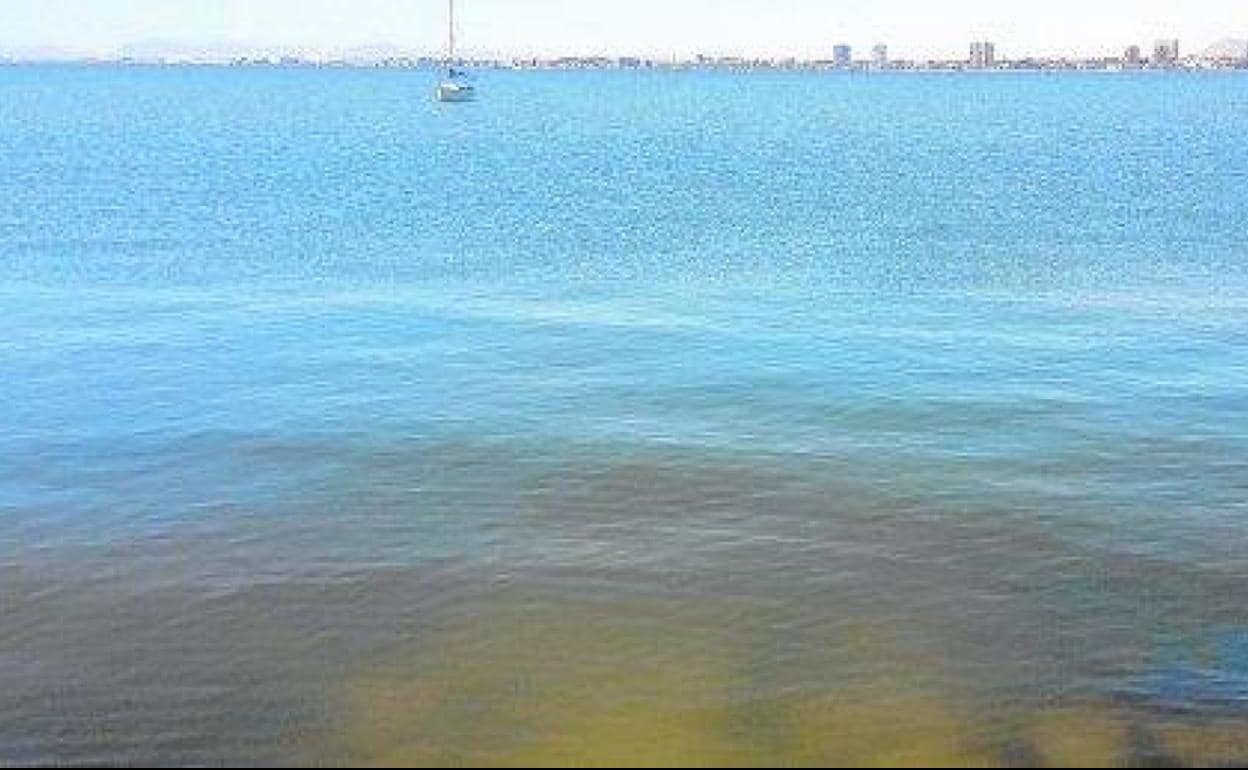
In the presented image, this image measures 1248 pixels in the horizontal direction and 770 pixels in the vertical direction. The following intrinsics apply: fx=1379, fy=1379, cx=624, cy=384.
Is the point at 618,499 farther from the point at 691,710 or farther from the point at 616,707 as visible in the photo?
the point at 691,710

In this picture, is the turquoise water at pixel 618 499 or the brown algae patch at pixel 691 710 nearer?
the brown algae patch at pixel 691 710

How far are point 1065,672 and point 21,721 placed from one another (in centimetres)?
1729

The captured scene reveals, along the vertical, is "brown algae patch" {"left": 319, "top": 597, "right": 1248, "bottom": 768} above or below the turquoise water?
below

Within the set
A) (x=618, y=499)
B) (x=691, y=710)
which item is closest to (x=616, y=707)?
(x=691, y=710)

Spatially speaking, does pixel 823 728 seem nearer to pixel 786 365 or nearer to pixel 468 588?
pixel 468 588

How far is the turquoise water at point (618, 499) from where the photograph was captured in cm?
2245

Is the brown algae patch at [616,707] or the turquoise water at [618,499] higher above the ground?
the turquoise water at [618,499]

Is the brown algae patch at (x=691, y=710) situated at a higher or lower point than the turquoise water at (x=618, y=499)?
lower

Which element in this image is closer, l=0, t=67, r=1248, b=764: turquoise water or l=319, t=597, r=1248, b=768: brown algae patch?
l=319, t=597, r=1248, b=768: brown algae patch

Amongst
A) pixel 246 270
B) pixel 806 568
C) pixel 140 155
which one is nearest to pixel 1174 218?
pixel 246 270

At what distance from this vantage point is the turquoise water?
22.5m

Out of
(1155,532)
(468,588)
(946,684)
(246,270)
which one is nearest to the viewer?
(946,684)

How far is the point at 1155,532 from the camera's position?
30.7 m

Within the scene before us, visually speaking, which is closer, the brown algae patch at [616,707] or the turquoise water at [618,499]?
the brown algae patch at [616,707]
